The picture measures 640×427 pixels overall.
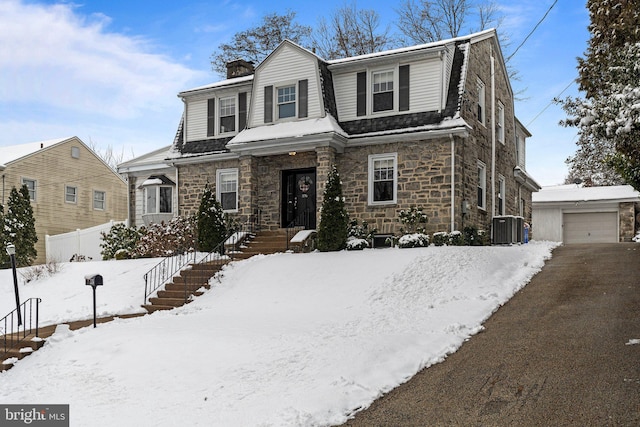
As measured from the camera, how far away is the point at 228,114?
67.9 ft

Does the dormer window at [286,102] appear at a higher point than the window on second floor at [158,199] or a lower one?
higher

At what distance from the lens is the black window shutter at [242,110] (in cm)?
2022

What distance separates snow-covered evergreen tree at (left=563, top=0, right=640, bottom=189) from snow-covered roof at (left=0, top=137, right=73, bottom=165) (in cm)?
2530

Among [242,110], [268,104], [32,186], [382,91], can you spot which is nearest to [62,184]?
[32,186]

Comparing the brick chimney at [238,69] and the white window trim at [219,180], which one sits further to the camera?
the brick chimney at [238,69]

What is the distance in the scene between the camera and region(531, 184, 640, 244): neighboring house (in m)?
25.1

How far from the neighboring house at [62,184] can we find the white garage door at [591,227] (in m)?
23.6

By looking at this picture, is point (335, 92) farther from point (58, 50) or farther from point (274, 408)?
point (274, 408)

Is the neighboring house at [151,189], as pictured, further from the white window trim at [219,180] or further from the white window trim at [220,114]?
the white window trim at [220,114]

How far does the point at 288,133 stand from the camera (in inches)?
693

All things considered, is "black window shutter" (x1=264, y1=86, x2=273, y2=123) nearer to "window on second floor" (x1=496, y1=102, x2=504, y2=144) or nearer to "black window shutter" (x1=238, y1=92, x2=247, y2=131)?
"black window shutter" (x1=238, y1=92, x2=247, y2=131)

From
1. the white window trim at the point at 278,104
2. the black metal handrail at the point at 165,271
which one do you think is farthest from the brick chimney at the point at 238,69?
the black metal handrail at the point at 165,271

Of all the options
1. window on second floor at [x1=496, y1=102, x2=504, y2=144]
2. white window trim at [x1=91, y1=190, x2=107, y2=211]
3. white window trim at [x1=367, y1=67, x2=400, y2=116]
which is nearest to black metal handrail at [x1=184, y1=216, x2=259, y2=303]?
white window trim at [x1=367, y1=67, x2=400, y2=116]

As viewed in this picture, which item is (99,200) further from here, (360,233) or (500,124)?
(500,124)
